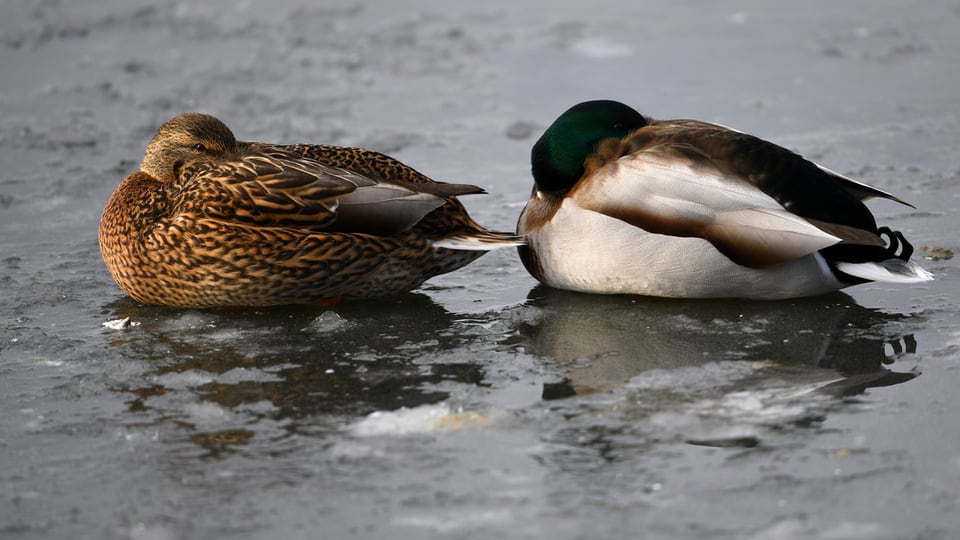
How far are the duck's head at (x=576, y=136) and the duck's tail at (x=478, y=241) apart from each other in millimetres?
266

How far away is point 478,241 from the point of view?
4500 millimetres

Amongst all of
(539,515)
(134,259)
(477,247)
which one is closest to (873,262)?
(477,247)

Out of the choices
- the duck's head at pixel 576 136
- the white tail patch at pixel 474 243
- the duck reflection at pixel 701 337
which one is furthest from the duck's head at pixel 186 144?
the duck reflection at pixel 701 337

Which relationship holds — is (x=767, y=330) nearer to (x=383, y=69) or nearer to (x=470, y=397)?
(x=470, y=397)

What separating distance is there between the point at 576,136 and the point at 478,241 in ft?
1.70

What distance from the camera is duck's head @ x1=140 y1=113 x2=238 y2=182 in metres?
4.55

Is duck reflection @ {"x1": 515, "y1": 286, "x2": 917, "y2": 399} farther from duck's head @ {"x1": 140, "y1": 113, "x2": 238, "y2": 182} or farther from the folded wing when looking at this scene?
duck's head @ {"x1": 140, "y1": 113, "x2": 238, "y2": 182}

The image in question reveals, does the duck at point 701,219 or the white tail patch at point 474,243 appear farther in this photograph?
the white tail patch at point 474,243

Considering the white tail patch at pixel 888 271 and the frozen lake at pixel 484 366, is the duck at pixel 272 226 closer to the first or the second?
the frozen lake at pixel 484 366

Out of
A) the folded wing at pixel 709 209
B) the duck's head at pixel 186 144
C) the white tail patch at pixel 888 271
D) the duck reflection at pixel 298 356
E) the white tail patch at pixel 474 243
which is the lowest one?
the duck reflection at pixel 298 356

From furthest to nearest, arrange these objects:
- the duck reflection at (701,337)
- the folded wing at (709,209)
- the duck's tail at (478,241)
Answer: the duck's tail at (478,241)
the folded wing at (709,209)
the duck reflection at (701,337)

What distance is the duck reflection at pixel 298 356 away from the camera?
3658 mm

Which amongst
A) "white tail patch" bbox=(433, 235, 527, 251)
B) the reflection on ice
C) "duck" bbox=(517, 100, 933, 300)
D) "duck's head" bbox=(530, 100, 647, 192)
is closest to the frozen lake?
the reflection on ice

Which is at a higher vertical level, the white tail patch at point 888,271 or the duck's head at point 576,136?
the duck's head at point 576,136
